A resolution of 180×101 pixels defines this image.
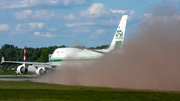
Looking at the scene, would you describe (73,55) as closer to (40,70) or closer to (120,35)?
(40,70)

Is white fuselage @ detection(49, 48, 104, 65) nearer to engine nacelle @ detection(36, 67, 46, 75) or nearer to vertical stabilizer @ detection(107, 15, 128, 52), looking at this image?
engine nacelle @ detection(36, 67, 46, 75)

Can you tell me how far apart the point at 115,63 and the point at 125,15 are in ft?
63.9

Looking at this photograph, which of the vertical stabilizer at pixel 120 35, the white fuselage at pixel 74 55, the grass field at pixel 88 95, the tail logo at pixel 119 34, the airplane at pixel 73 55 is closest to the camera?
the grass field at pixel 88 95

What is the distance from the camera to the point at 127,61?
123 feet

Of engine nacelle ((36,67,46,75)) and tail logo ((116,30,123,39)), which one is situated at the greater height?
tail logo ((116,30,123,39))

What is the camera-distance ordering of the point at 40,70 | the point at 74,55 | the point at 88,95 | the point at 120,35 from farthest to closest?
the point at 120,35 < the point at 40,70 < the point at 74,55 < the point at 88,95

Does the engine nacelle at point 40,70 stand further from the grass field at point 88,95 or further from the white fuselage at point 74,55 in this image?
the grass field at point 88,95

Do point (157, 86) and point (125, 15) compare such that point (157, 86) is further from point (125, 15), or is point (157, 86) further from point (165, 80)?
point (125, 15)

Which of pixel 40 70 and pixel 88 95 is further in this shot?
pixel 40 70

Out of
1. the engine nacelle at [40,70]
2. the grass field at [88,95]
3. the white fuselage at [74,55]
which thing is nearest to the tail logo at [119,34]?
the white fuselage at [74,55]

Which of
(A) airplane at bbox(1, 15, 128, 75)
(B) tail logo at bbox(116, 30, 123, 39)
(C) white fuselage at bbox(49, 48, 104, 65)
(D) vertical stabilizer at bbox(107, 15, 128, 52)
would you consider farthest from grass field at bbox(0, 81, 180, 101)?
(B) tail logo at bbox(116, 30, 123, 39)

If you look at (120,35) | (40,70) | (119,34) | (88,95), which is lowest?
(88,95)

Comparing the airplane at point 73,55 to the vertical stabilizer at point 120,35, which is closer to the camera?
the airplane at point 73,55

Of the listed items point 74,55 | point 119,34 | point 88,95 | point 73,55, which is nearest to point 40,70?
point 73,55
